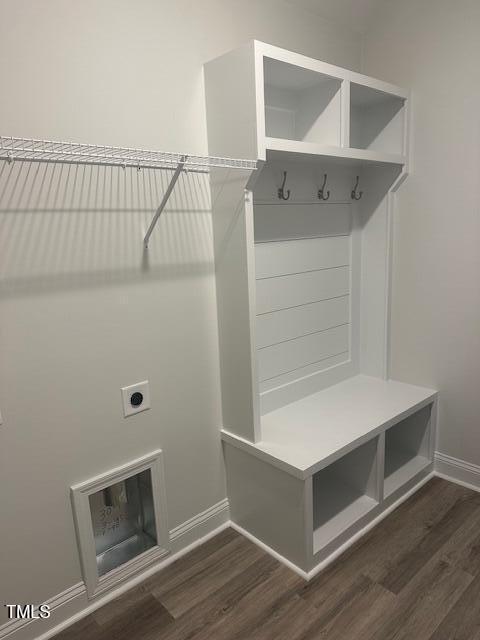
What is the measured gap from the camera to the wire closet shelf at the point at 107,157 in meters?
1.33

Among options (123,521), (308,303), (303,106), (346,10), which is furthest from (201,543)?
(346,10)

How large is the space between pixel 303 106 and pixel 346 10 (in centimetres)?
61

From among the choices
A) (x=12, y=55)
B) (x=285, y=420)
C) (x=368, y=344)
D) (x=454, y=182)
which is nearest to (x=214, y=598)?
(x=285, y=420)

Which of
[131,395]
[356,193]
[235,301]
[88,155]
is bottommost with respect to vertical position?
[131,395]

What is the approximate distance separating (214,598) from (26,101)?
1.94 meters

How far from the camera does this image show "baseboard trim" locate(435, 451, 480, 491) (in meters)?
2.47

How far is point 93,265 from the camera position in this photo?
5.52ft

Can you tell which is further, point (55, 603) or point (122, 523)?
point (122, 523)

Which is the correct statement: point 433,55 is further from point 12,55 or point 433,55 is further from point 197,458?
point 197,458

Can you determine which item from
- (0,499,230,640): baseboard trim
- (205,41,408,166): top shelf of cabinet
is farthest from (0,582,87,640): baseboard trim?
(205,41,408,166): top shelf of cabinet

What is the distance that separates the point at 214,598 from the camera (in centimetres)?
187

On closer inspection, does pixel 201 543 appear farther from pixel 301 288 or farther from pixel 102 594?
pixel 301 288

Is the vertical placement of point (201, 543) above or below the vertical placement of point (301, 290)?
below

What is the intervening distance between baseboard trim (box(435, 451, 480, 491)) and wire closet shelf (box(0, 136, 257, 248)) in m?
1.92
